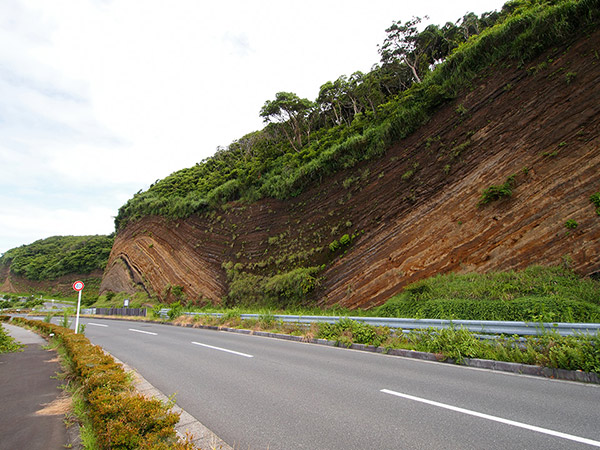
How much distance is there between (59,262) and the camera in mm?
58156

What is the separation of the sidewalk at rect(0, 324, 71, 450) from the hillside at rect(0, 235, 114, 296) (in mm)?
52283

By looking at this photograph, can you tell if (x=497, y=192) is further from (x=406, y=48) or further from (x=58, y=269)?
(x=58, y=269)

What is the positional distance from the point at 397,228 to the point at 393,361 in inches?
331

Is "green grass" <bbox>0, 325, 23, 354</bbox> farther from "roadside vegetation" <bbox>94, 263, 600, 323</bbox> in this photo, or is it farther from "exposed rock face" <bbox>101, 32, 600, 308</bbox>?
"roadside vegetation" <bbox>94, 263, 600, 323</bbox>

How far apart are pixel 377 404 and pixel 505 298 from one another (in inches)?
276

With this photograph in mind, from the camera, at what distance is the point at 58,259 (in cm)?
6219

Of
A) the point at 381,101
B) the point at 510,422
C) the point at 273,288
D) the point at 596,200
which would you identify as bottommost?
the point at 510,422

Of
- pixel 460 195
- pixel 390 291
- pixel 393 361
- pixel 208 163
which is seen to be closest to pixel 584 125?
pixel 460 195

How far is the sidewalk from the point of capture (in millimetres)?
3623

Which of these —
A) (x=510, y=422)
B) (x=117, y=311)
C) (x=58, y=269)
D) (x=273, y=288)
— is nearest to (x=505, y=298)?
(x=510, y=422)

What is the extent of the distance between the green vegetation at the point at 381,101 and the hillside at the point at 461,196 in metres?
0.18

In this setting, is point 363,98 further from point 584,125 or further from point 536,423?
point 536,423

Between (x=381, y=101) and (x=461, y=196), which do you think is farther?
(x=381, y=101)

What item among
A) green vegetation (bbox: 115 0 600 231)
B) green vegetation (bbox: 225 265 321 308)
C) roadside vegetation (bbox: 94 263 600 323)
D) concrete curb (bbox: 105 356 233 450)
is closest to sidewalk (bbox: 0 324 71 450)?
concrete curb (bbox: 105 356 233 450)
